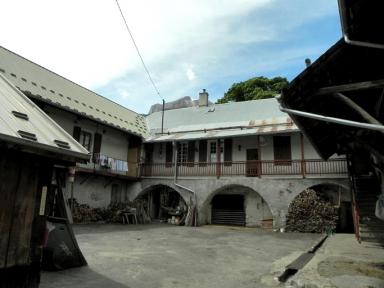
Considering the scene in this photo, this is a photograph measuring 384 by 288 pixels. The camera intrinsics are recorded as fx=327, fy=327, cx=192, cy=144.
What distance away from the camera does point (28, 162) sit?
4.14 meters

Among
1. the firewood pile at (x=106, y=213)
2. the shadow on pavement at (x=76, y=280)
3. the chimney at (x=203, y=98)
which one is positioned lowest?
the shadow on pavement at (x=76, y=280)

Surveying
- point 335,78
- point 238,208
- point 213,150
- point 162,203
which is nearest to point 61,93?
point 162,203

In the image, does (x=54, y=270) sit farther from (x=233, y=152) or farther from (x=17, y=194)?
(x=233, y=152)

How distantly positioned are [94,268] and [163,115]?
19.1 m

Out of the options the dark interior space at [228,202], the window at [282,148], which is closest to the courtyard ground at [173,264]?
the window at [282,148]

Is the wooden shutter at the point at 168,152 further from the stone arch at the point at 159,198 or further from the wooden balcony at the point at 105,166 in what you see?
the wooden balcony at the point at 105,166

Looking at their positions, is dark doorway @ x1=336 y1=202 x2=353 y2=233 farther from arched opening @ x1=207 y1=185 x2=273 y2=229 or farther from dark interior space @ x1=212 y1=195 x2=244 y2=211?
dark interior space @ x1=212 y1=195 x2=244 y2=211

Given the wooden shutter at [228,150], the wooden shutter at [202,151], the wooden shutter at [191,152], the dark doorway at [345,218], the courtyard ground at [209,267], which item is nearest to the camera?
the courtyard ground at [209,267]

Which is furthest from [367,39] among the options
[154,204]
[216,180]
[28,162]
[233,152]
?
[154,204]

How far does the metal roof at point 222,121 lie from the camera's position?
755 inches

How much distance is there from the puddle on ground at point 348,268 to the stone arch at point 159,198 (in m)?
13.9

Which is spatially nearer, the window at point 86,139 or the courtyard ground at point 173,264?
the courtyard ground at point 173,264

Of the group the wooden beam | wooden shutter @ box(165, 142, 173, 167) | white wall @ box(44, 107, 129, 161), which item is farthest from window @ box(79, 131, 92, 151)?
the wooden beam

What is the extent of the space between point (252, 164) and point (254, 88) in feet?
46.9
